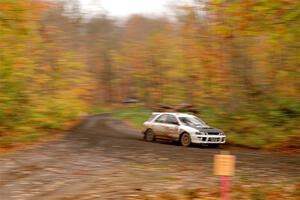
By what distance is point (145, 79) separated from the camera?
57.8m

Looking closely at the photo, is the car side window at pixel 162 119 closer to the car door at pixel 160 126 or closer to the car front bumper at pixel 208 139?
the car door at pixel 160 126

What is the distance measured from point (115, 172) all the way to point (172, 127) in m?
9.13

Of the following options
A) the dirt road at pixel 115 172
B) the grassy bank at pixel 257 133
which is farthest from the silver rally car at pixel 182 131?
the dirt road at pixel 115 172

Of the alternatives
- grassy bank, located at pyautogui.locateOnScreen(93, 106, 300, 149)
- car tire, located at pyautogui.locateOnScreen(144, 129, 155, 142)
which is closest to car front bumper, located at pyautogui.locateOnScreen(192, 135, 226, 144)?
grassy bank, located at pyautogui.locateOnScreen(93, 106, 300, 149)

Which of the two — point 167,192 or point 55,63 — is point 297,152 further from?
point 55,63

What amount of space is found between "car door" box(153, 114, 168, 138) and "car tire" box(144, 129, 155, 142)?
0.36 metres

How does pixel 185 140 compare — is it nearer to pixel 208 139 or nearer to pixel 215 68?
pixel 208 139

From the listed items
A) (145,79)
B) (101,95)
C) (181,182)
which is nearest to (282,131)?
(181,182)

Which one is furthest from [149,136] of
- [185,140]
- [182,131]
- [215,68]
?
[215,68]

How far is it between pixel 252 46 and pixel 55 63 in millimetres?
10202

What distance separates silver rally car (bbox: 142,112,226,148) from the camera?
19625 mm

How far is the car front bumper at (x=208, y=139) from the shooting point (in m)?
19.5

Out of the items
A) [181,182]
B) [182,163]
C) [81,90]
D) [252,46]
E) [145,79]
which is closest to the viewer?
[181,182]

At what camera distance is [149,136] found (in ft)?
74.2
